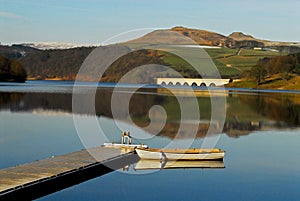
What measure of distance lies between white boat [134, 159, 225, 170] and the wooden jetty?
74 cm

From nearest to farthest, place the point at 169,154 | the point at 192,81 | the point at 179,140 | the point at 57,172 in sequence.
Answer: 1. the point at 57,172
2. the point at 169,154
3. the point at 179,140
4. the point at 192,81

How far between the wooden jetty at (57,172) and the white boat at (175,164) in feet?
2.44

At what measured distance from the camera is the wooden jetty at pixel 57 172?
18938 millimetres

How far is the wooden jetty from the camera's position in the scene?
18.9 m

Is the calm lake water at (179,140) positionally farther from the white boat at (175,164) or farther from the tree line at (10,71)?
the tree line at (10,71)

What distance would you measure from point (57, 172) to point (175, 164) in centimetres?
758

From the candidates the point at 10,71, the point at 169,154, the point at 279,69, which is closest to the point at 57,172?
the point at 169,154

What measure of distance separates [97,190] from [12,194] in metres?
4.00

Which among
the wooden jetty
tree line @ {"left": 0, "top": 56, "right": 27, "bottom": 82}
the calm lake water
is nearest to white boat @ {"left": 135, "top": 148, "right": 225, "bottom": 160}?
the wooden jetty

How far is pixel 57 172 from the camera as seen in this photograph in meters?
21.5

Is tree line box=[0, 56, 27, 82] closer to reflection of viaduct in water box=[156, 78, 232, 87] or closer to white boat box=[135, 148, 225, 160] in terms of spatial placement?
reflection of viaduct in water box=[156, 78, 232, 87]

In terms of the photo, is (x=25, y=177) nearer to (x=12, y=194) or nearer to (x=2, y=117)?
(x=12, y=194)

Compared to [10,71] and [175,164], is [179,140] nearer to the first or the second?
[175,164]

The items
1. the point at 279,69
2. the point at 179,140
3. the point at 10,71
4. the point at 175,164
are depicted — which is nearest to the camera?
the point at 175,164
